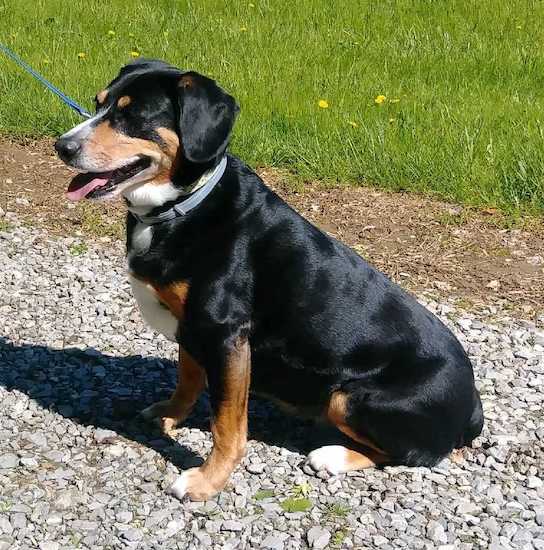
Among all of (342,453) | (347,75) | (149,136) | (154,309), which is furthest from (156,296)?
(347,75)

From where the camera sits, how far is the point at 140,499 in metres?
3.77

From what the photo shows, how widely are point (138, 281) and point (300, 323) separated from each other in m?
0.68

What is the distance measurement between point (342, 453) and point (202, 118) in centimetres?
151

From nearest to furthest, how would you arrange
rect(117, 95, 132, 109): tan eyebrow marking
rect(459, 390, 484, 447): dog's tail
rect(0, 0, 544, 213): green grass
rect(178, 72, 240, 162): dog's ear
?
rect(178, 72, 240, 162): dog's ear → rect(117, 95, 132, 109): tan eyebrow marking → rect(459, 390, 484, 447): dog's tail → rect(0, 0, 544, 213): green grass

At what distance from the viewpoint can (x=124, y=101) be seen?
3631 mm

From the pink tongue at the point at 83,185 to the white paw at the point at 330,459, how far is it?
4.73 feet

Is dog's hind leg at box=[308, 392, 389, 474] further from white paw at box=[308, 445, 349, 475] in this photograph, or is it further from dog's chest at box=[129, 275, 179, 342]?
dog's chest at box=[129, 275, 179, 342]

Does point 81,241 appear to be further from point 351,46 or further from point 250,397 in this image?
point 351,46

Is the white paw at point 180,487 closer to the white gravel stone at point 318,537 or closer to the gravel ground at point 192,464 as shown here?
the gravel ground at point 192,464

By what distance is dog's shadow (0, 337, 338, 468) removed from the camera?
4.22m

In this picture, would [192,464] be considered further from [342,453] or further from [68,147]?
[68,147]

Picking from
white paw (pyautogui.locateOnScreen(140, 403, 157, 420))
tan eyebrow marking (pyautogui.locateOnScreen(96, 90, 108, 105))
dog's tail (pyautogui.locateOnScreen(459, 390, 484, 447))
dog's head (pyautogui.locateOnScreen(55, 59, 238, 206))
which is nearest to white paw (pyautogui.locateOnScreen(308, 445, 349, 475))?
dog's tail (pyautogui.locateOnScreen(459, 390, 484, 447))

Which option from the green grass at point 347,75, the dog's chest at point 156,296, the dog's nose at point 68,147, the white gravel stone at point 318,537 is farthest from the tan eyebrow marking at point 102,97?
the green grass at point 347,75

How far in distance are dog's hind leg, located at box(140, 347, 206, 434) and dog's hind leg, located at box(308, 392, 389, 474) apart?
0.61 m
